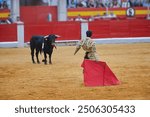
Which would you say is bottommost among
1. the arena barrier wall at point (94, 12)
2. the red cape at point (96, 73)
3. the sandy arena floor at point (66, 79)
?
the sandy arena floor at point (66, 79)

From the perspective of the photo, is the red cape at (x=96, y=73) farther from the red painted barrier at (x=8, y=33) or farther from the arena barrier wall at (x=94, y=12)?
the arena barrier wall at (x=94, y=12)

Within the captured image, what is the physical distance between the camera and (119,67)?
42.1 feet

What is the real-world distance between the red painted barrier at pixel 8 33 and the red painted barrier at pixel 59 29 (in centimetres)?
61

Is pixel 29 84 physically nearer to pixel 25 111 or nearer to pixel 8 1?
pixel 25 111

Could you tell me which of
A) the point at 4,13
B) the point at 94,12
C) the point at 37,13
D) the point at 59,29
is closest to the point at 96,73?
the point at 59,29

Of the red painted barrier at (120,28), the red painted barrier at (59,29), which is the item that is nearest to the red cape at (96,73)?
the red painted barrier at (59,29)

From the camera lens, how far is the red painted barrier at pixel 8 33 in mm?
21125

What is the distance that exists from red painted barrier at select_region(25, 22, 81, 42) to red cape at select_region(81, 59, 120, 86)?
39.7ft

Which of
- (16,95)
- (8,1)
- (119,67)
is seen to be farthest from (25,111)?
(8,1)

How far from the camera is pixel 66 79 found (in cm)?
1066

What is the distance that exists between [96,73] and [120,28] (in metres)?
13.1

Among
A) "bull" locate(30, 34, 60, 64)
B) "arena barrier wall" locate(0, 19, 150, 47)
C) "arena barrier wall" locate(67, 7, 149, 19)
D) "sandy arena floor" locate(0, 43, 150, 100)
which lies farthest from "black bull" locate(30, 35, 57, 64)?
"arena barrier wall" locate(67, 7, 149, 19)

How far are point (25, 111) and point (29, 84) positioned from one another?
4277 mm

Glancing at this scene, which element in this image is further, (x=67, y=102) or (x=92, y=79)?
(x=92, y=79)
